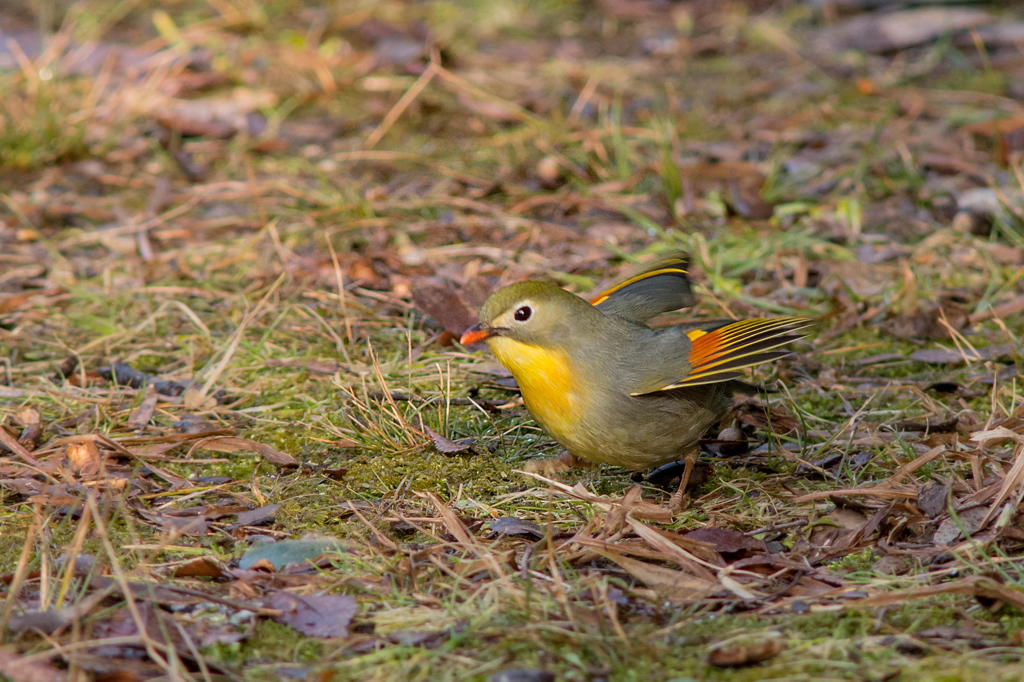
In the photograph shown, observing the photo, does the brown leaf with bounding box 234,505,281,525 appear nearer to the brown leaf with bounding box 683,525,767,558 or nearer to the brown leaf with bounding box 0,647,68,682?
the brown leaf with bounding box 0,647,68,682

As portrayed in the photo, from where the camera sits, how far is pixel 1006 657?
2730 mm

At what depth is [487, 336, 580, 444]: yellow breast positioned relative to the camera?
382cm

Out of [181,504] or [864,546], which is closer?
[864,546]

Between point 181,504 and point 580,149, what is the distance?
379 cm

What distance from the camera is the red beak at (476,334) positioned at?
152 inches

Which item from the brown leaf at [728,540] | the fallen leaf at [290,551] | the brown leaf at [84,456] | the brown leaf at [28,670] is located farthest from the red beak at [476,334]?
the brown leaf at [28,670]

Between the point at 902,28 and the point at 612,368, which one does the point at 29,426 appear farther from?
the point at 902,28

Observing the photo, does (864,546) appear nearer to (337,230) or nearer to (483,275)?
(483,275)

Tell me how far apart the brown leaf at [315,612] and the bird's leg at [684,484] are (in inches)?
47.3

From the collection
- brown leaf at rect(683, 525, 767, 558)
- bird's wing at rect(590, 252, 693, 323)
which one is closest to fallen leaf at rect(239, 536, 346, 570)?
brown leaf at rect(683, 525, 767, 558)

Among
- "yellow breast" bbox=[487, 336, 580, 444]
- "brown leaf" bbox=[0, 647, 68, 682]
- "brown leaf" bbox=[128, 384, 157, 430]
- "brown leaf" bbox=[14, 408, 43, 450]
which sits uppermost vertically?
"yellow breast" bbox=[487, 336, 580, 444]

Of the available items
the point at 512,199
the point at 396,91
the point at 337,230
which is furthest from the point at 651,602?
the point at 396,91

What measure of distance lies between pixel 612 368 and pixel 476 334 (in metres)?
0.48

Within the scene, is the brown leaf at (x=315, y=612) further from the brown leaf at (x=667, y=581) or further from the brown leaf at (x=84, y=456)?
the brown leaf at (x=84, y=456)
